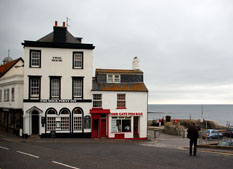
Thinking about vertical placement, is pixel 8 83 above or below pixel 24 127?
above

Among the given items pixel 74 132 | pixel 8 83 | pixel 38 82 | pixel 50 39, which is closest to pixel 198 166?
pixel 74 132

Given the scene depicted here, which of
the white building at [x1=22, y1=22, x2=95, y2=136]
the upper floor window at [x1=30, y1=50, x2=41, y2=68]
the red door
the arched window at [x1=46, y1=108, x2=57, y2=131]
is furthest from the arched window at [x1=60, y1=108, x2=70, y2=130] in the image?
the upper floor window at [x1=30, y1=50, x2=41, y2=68]

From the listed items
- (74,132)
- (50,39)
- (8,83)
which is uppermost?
(50,39)

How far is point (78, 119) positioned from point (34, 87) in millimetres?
5961

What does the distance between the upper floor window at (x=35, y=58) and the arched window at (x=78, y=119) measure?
6.42 metres

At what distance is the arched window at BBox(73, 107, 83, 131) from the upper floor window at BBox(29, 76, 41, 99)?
4.43 meters

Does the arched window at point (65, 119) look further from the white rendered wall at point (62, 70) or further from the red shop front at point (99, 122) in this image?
the red shop front at point (99, 122)

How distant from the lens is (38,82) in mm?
31125

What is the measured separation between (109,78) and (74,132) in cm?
762

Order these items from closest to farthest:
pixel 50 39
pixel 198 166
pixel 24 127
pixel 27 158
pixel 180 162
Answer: pixel 198 166 → pixel 180 162 → pixel 27 158 → pixel 24 127 → pixel 50 39

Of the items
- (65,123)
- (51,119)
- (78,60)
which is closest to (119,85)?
(78,60)

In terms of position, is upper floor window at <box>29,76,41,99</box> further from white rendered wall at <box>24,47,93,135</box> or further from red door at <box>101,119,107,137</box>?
red door at <box>101,119,107,137</box>

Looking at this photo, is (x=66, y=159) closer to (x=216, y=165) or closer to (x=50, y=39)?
(x=216, y=165)

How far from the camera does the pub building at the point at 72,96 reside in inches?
1216
